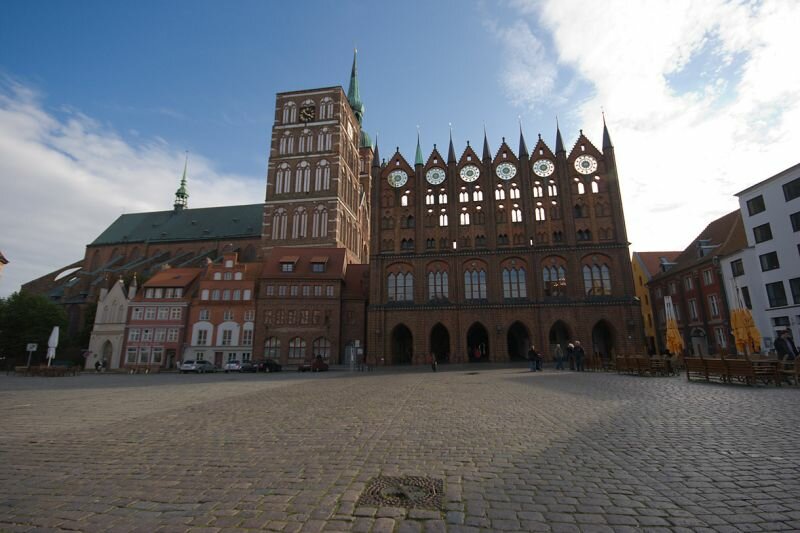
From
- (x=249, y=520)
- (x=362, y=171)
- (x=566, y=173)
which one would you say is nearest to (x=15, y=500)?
(x=249, y=520)

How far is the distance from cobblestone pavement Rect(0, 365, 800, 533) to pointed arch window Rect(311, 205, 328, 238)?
145 feet

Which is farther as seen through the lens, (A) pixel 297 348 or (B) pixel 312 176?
(B) pixel 312 176

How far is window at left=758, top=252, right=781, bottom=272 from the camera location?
29312mm

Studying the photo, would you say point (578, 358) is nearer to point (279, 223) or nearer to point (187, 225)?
point (279, 223)

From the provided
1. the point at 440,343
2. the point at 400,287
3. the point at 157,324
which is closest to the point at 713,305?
the point at 440,343

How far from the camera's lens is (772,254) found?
29672mm

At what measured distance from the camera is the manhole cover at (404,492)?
154 inches

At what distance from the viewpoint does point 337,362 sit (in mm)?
39875

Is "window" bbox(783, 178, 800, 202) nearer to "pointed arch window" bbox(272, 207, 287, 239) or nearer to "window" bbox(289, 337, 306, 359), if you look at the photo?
"window" bbox(289, 337, 306, 359)

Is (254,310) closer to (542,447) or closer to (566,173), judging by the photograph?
(566,173)

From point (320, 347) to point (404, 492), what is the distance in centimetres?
3777

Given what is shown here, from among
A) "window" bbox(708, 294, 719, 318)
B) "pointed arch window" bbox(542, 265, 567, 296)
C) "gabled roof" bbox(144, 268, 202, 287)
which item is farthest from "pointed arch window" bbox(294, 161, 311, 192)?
"window" bbox(708, 294, 719, 318)

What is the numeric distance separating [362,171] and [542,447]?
7616 centimetres

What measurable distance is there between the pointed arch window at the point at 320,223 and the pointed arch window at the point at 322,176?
3252 mm
